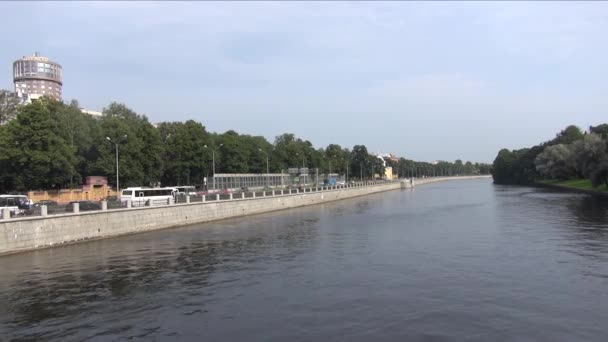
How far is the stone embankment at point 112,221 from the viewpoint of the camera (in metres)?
34.5

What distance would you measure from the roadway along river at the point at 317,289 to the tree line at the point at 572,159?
56.9 metres

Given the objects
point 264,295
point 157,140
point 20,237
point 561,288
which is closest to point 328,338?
point 264,295

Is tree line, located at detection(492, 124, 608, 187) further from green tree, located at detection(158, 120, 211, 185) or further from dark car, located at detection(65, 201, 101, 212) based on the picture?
dark car, located at detection(65, 201, 101, 212)

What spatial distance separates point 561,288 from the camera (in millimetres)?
21688

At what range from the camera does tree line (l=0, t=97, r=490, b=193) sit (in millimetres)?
65250

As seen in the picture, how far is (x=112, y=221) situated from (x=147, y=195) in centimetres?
1466

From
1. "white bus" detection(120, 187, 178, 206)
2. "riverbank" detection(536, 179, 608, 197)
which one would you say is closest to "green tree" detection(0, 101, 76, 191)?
"white bus" detection(120, 187, 178, 206)

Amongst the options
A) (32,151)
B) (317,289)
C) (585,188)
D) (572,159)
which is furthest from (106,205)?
(585,188)

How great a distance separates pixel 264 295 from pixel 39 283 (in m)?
11.9

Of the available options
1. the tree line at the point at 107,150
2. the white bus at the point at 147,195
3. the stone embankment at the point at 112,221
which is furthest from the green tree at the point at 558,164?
the white bus at the point at 147,195

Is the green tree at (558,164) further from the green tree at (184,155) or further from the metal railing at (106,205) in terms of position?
the metal railing at (106,205)

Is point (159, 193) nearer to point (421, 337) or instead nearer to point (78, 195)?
point (78, 195)

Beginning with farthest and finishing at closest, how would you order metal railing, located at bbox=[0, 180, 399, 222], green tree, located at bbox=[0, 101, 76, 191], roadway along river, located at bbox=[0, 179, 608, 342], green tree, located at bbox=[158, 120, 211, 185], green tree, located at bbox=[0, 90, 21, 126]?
green tree, located at bbox=[158, 120, 211, 185], green tree, located at bbox=[0, 90, 21, 126], green tree, located at bbox=[0, 101, 76, 191], metal railing, located at bbox=[0, 180, 399, 222], roadway along river, located at bbox=[0, 179, 608, 342]

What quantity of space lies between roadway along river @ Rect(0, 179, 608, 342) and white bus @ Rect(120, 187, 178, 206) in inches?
→ 408
